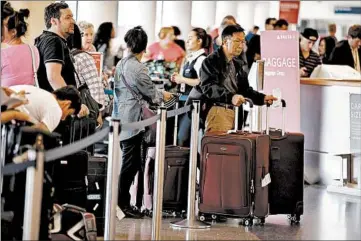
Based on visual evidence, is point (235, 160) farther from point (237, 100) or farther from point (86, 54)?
point (86, 54)

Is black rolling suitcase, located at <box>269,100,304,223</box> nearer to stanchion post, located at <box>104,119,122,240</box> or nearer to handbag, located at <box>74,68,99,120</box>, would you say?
handbag, located at <box>74,68,99,120</box>

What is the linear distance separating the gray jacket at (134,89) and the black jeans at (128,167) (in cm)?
7

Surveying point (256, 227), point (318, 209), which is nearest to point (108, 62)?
point (318, 209)

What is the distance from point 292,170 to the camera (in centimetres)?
827

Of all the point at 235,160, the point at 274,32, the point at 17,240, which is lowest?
the point at 17,240

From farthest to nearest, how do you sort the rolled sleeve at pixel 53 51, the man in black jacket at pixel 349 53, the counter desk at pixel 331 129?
the man in black jacket at pixel 349 53 → the counter desk at pixel 331 129 → the rolled sleeve at pixel 53 51

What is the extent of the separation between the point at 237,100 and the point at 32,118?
8.05 ft

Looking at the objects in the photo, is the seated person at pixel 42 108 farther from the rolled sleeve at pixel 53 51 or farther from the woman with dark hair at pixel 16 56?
the rolled sleeve at pixel 53 51

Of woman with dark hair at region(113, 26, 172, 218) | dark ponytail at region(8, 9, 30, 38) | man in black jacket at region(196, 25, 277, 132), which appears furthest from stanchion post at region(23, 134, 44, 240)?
man in black jacket at region(196, 25, 277, 132)

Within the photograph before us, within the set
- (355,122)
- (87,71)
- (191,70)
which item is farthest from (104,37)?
(87,71)

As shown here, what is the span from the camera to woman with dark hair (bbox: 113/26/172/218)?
26.5ft

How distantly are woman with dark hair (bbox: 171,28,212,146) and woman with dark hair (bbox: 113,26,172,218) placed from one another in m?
1.42

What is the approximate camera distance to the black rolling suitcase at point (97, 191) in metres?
7.05

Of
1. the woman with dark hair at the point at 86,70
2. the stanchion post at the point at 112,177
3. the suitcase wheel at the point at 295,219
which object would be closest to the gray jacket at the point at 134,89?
the woman with dark hair at the point at 86,70
